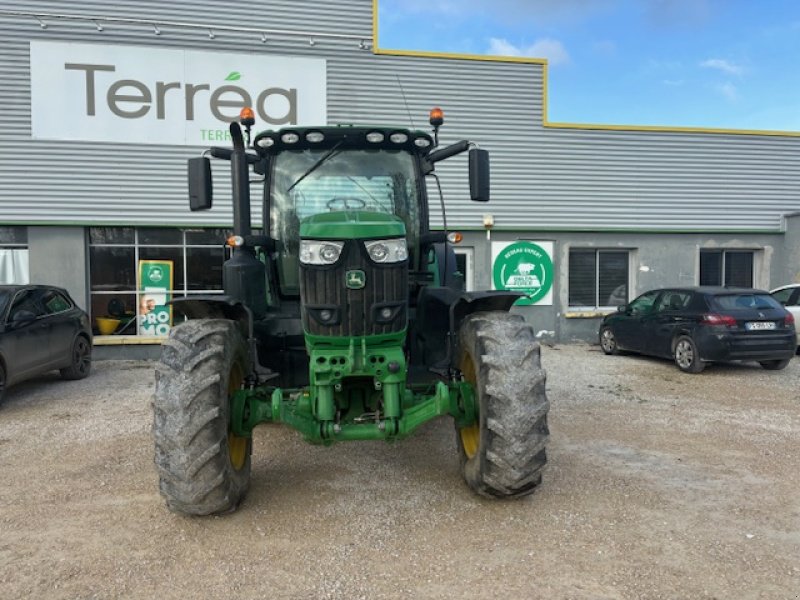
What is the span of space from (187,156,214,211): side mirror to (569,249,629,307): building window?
10.6 meters

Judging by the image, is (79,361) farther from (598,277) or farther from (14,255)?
(598,277)

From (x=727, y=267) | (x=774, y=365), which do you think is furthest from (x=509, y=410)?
(x=727, y=267)

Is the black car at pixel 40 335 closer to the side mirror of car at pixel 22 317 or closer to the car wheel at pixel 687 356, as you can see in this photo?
the side mirror of car at pixel 22 317

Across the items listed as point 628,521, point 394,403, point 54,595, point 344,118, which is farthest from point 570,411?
point 344,118

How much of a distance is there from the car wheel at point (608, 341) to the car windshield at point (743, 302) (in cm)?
246

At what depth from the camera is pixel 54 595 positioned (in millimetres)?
3133

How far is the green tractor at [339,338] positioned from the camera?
376cm

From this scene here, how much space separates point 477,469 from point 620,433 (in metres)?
2.87

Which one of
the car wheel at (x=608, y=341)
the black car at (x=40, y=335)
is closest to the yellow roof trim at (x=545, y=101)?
the car wheel at (x=608, y=341)

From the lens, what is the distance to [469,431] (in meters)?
4.52

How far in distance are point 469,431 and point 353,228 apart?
1.80 metres

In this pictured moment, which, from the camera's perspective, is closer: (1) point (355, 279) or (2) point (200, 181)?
(1) point (355, 279)

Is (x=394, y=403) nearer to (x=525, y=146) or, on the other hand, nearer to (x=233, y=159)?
(x=233, y=159)

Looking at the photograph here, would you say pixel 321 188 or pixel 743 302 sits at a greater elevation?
pixel 321 188
